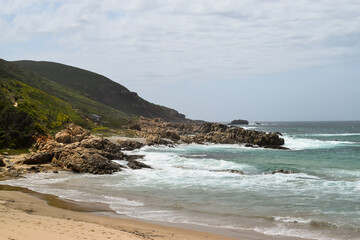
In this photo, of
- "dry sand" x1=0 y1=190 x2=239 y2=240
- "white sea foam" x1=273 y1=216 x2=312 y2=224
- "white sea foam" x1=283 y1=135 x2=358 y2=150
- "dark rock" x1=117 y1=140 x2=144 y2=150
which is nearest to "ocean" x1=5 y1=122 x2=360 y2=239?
"white sea foam" x1=273 y1=216 x2=312 y2=224

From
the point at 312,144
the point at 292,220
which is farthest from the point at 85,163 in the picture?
the point at 312,144

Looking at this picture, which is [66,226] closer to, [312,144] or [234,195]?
[234,195]

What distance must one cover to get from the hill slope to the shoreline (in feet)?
424

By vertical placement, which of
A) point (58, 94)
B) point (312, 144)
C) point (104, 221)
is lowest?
point (104, 221)

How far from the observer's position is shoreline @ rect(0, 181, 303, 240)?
9.84 meters

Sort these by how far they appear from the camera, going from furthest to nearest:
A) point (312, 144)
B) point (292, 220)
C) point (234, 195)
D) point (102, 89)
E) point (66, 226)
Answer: point (102, 89) → point (312, 144) → point (234, 195) → point (292, 220) → point (66, 226)

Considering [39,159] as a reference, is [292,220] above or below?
below

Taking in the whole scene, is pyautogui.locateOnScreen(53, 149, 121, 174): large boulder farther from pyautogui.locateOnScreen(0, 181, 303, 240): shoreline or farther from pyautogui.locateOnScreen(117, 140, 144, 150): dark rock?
pyautogui.locateOnScreen(117, 140, 144, 150): dark rock

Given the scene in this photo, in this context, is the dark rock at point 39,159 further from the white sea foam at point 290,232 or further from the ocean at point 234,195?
the white sea foam at point 290,232

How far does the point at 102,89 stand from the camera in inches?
6038

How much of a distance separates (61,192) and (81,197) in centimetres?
158

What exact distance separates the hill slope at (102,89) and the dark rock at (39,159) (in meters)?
118

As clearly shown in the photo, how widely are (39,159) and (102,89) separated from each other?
13310 cm

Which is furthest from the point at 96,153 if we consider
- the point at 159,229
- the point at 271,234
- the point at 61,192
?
the point at 271,234
